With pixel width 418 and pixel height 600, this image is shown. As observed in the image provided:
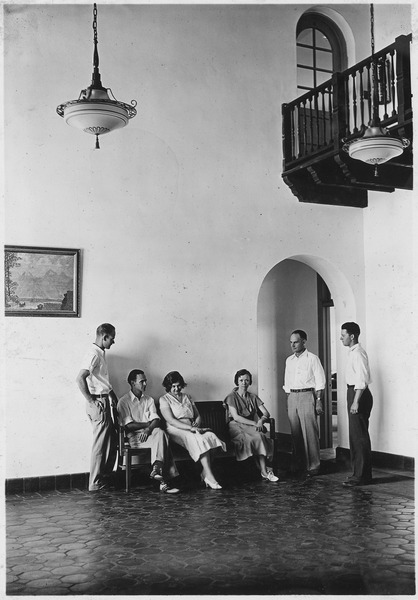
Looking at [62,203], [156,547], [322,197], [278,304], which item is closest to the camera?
[156,547]

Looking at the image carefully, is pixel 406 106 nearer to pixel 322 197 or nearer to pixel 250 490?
pixel 322 197

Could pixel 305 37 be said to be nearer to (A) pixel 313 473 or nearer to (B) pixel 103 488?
(A) pixel 313 473

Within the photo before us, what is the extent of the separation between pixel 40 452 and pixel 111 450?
0.77m

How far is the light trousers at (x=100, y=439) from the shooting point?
719 centimetres

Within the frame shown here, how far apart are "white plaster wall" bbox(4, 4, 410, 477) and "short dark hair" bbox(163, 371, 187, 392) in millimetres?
376

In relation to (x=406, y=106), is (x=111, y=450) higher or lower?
lower

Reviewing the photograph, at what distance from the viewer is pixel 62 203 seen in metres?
7.57

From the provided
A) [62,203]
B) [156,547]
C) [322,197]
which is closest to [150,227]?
[62,203]

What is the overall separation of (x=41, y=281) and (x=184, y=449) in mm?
2511

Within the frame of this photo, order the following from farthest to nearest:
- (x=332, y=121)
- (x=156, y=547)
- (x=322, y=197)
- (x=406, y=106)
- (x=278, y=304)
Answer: (x=278, y=304), (x=322, y=197), (x=332, y=121), (x=406, y=106), (x=156, y=547)

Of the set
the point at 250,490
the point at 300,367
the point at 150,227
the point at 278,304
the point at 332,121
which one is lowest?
the point at 250,490

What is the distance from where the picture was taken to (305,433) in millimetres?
8195

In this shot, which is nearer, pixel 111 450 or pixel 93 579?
pixel 93 579

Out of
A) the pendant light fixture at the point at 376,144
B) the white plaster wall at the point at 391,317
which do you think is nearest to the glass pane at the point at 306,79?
the white plaster wall at the point at 391,317
